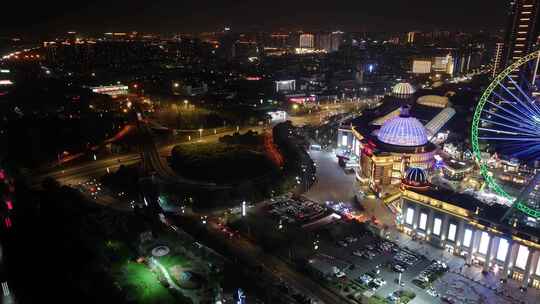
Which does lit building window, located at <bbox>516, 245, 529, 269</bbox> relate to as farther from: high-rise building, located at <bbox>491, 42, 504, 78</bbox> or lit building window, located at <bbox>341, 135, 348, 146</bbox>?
high-rise building, located at <bbox>491, 42, 504, 78</bbox>

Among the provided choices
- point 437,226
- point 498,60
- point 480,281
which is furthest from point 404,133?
point 498,60

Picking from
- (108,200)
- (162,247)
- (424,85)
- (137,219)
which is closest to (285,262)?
(162,247)

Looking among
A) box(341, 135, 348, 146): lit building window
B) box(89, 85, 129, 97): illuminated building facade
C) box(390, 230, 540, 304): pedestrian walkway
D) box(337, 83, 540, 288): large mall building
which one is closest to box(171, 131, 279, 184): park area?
box(337, 83, 540, 288): large mall building

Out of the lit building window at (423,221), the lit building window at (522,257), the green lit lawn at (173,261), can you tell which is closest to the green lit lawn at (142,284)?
the green lit lawn at (173,261)

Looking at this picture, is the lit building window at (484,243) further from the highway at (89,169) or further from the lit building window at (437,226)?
the highway at (89,169)

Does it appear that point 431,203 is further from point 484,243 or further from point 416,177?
point 484,243
